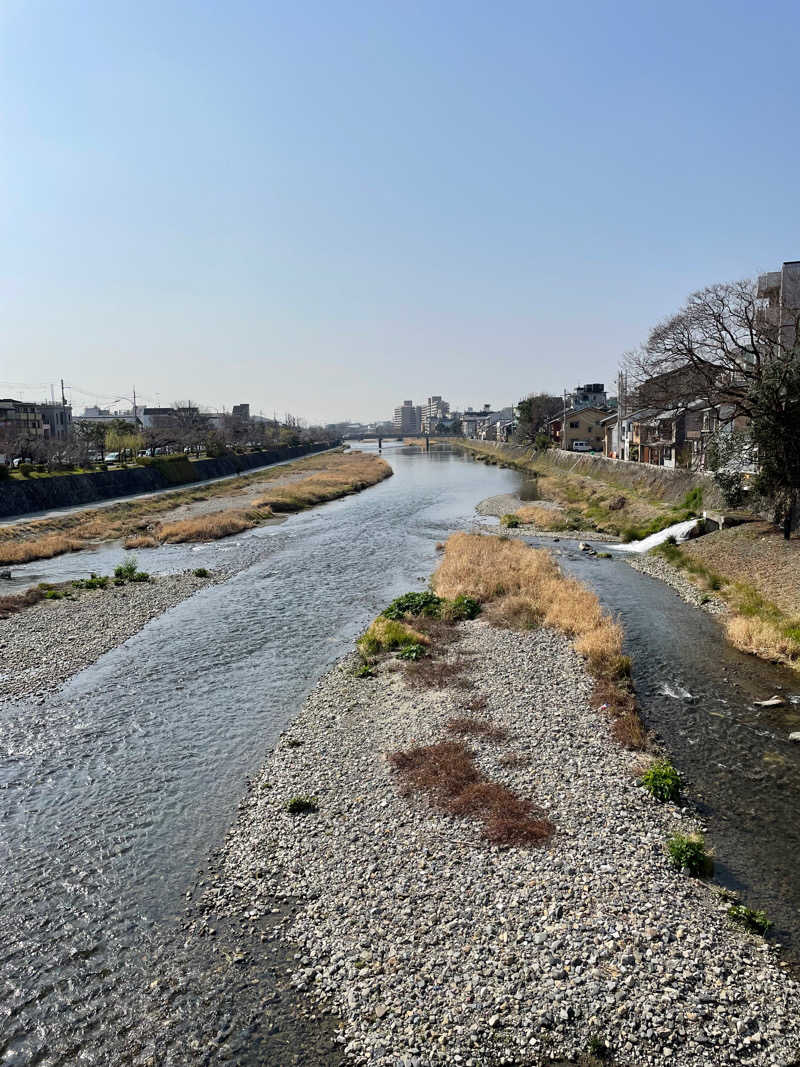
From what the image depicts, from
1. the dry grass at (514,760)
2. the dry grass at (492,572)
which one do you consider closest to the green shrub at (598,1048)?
the dry grass at (514,760)

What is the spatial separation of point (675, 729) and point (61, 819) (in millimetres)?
12977

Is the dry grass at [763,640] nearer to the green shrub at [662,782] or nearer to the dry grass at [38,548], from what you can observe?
the green shrub at [662,782]

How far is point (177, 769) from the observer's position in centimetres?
1388

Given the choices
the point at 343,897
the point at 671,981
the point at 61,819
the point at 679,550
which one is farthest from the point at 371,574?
the point at 671,981

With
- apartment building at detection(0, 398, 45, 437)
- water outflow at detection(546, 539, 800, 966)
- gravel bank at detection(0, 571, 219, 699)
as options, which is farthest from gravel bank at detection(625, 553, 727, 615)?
apartment building at detection(0, 398, 45, 437)

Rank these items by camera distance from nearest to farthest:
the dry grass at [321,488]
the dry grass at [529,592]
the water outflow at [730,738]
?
the water outflow at [730,738]
the dry grass at [529,592]
the dry grass at [321,488]

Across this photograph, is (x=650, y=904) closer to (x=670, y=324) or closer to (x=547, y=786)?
(x=547, y=786)

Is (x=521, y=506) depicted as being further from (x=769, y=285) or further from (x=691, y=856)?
(x=691, y=856)

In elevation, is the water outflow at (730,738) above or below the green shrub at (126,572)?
below

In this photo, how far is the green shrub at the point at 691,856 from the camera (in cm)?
971

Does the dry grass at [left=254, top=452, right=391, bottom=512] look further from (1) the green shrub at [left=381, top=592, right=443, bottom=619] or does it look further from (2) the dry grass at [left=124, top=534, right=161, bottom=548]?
(1) the green shrub at [left=381, top=592, right=443, bottom=619]

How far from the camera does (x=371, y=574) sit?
32406 millimetres

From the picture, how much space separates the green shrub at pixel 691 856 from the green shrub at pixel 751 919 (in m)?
0.75

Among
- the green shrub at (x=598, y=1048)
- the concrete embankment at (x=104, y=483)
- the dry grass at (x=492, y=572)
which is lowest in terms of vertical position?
the green shrub at (x=598, y=1048)
